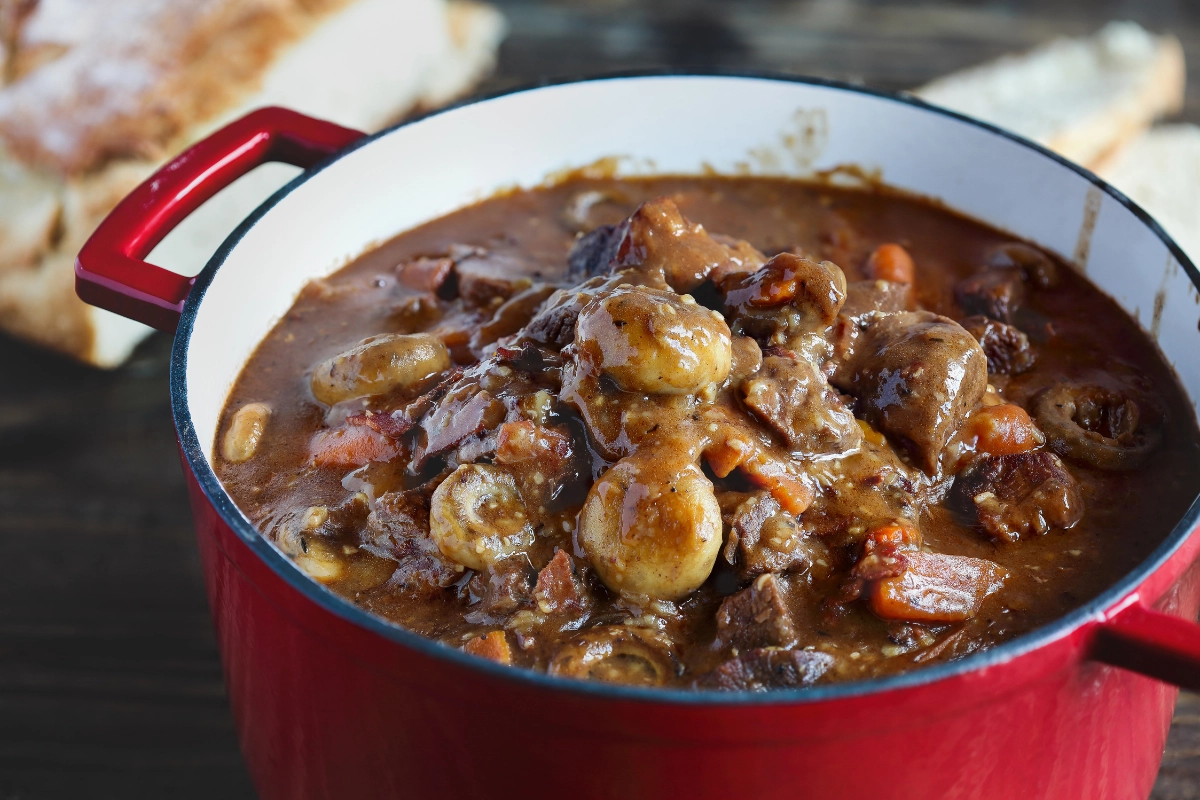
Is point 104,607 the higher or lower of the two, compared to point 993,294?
lower

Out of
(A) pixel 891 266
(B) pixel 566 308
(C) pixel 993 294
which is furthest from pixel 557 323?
(C) pixel 993 294

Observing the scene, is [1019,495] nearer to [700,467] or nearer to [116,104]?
[700,467]

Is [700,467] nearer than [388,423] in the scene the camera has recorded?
Yes

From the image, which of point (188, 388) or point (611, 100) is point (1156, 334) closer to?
point (611, 100)

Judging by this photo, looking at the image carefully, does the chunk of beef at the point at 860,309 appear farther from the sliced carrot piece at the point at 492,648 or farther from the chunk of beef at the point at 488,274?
the sliced carrot piece at the point at 492,648

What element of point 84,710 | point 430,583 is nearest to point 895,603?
point 430,583

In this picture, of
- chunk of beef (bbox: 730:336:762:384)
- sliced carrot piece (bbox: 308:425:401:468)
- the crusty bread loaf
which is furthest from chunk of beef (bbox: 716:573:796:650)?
the crusty bread loaf

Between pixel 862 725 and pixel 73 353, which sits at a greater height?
pixel 862 725

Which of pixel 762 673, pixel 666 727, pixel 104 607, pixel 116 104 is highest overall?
pixel 666 727
